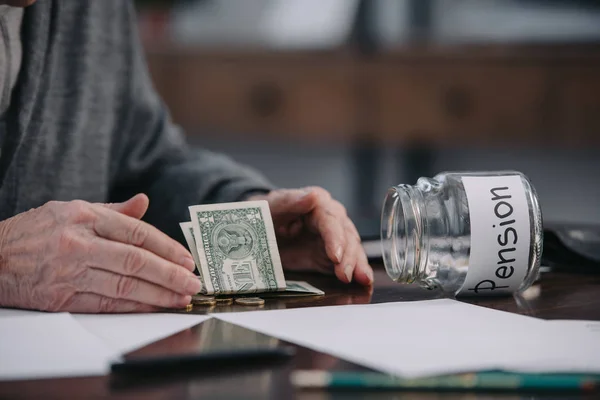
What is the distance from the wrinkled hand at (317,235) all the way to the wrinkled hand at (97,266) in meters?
0.25

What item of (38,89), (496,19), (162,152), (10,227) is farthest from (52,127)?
(496,19)

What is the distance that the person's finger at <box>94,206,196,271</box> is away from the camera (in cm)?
84

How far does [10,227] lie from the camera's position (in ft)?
2.96

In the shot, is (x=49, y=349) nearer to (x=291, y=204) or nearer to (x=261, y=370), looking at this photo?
(x=261, y=370)

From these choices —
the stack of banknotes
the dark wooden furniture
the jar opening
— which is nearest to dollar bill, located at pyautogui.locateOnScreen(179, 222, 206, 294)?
the stack of banknotes

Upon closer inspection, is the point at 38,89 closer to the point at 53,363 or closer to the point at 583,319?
the point at 53,363

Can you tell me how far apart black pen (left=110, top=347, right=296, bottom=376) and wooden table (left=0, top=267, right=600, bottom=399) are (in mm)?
12

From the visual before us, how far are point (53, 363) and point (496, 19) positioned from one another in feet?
9.11

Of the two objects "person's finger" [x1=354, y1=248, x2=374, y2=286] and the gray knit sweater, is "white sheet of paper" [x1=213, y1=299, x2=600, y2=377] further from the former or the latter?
the gray knit sweater

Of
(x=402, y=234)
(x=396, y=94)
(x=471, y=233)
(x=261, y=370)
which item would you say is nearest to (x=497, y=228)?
(x=471, y=233)

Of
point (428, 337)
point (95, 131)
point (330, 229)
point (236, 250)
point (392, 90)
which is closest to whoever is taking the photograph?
point (428, 337)

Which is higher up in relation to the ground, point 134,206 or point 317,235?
point 134,206

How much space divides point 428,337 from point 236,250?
0.97 ft

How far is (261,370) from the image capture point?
2.13ft
